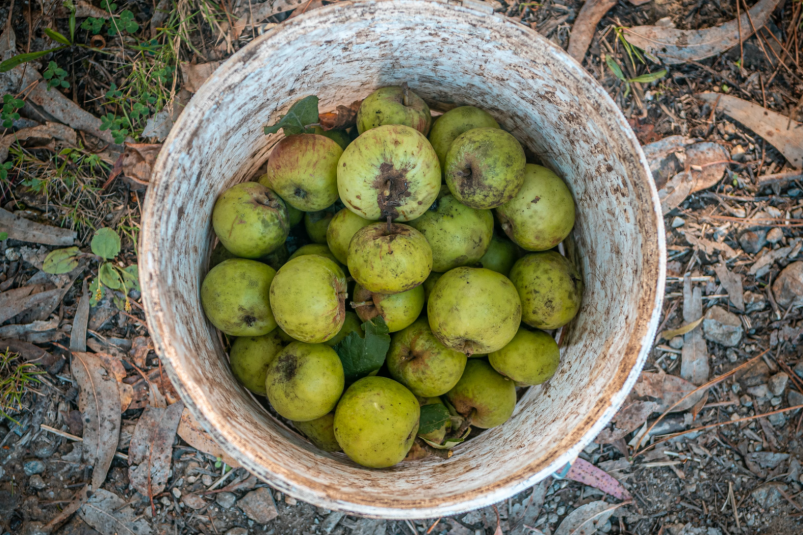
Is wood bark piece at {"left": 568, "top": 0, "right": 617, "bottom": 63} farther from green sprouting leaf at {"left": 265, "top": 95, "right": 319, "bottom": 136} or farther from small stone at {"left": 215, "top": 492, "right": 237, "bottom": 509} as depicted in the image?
small stone at {"left": 215, "top": 492, "right": 237, "bottom": 509}

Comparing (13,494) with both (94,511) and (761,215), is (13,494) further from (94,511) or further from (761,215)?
(761,215)

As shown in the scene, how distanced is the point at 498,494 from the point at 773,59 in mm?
3712

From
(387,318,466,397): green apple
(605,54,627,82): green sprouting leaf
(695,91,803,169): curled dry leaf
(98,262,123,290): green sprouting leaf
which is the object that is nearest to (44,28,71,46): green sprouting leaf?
(98,262,123,290): green sprouting leaf

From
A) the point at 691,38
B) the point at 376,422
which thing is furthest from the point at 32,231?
the point at 691,38

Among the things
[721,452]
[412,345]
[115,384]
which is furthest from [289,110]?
[721,452]

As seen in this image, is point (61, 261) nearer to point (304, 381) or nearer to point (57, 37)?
point (57, 37)

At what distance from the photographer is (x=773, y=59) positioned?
12.1ft

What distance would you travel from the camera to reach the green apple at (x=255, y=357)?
102 inches

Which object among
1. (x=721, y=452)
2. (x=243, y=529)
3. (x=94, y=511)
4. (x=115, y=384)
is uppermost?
(x=115, y=384)

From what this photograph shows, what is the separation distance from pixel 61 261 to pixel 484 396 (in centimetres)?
281

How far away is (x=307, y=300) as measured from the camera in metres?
2.26

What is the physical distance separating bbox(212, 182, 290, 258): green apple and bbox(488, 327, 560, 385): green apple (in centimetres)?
128

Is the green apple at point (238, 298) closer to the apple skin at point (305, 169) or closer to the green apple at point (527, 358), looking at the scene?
the apple skin at point (305, 169)

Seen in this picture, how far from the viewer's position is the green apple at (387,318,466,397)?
2.52 metres
